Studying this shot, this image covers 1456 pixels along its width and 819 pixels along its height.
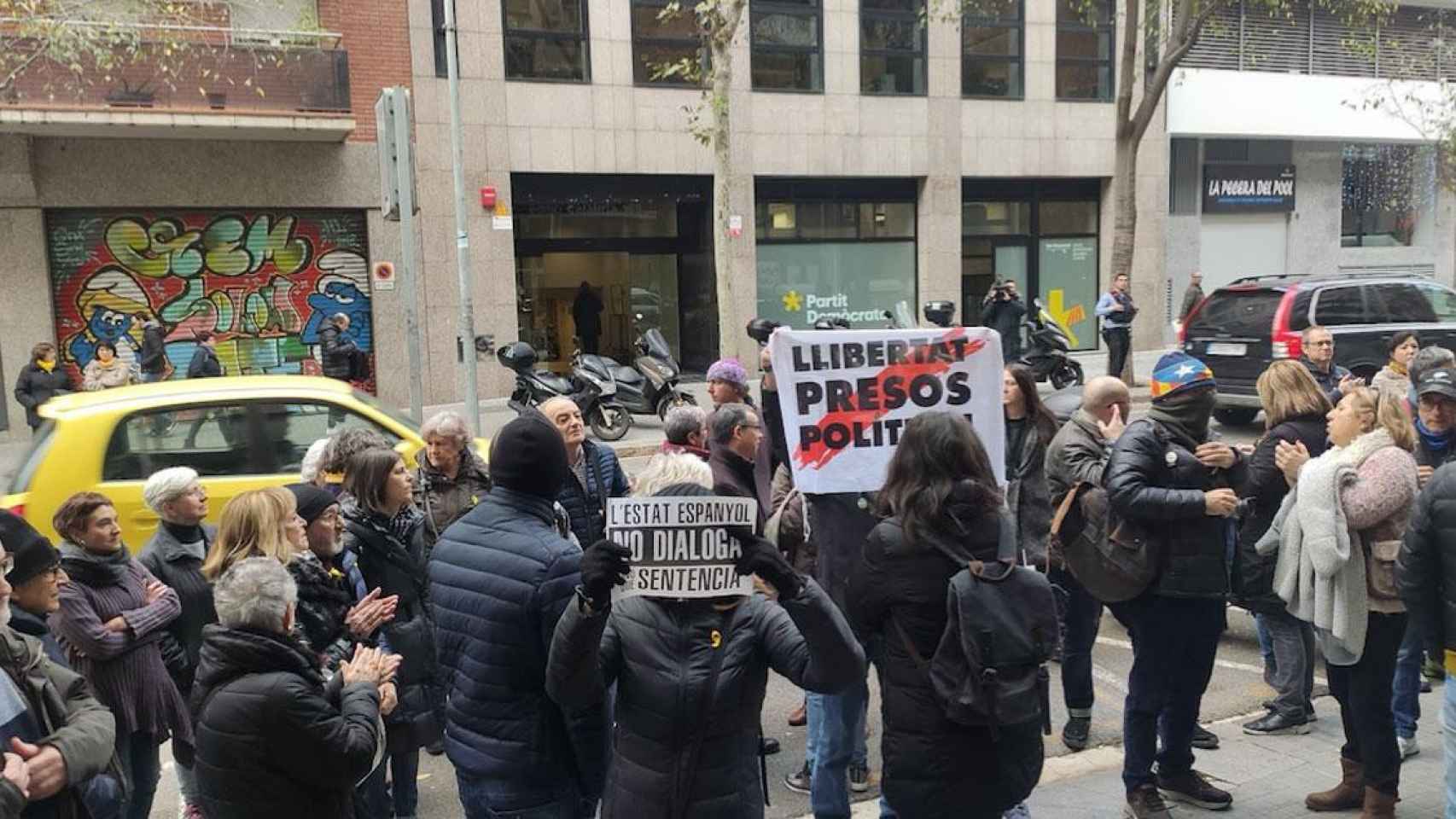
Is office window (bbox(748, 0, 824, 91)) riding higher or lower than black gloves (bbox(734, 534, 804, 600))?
higher

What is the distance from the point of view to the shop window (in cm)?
2844

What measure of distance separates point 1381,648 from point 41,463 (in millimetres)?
7240

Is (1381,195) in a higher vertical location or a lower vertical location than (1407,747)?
higher

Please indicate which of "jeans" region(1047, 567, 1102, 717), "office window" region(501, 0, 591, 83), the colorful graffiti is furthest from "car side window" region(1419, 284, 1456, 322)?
the colorful graffiti

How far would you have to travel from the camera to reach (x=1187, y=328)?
1457 cm

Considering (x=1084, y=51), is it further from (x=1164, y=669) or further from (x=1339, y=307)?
(x=1164, y=669)

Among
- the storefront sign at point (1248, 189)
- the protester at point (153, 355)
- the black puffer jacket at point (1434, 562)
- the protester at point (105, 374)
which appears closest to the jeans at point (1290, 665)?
the black puffer jacket at point (1434, 562)

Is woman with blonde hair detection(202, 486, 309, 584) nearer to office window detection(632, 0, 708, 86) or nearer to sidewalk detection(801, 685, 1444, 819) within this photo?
sidewalk detection(801, 685, 1444, 819)

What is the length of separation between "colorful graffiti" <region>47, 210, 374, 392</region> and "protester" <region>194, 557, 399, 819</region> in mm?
15782

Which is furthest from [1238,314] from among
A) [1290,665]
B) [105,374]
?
[105,374]

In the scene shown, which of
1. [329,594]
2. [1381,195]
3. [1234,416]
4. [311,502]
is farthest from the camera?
[1381,195]

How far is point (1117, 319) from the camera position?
18.2m

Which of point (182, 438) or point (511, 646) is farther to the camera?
point (182, 438)

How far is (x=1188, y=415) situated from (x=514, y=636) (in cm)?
292
